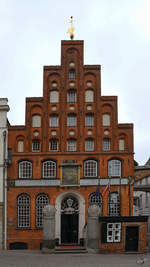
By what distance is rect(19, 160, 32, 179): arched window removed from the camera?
105 ft

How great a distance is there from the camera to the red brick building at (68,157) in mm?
31188

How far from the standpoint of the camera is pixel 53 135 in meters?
32.4

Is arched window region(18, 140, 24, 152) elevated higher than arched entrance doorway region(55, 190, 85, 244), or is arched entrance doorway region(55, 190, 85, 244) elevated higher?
arched window region(18, 140, 24, 152)

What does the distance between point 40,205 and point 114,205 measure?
602cm

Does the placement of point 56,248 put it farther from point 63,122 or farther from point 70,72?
point 70,72

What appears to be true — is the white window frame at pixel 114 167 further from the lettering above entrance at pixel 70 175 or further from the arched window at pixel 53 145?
the arched window at pixel 53 145

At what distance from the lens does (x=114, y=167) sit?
3194cm

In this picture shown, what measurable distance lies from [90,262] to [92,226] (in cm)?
442

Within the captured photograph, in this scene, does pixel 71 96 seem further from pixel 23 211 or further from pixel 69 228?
pixel 69 228

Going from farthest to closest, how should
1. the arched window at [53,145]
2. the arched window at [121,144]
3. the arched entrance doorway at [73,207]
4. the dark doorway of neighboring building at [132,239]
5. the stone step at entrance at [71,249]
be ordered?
the arched window at [53,145]
the arched window at [121,144]
the arched entrance doorway at [73,207]
the dark doorway of neighboring building at [132,239]
the stone step at entrance at [71,249]

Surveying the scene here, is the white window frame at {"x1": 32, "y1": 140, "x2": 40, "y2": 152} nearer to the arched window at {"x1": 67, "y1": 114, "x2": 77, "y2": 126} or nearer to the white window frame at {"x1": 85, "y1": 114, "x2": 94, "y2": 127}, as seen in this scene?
the arched window at {"x1": 67, "y1": 114, "x2": 77, "y2": 126}

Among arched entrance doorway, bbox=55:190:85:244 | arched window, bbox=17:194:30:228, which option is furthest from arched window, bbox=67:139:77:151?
arched window, bbox=17:194:30:228

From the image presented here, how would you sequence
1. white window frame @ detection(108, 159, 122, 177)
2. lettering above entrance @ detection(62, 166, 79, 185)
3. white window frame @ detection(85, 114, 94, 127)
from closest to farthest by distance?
1. lettering above entrance @ detection(62, 166, 79, 185)
2. white window frame @ detection(108, 159, 122, 177)
3. white window frame @ detection(85, 114, 94, 127)

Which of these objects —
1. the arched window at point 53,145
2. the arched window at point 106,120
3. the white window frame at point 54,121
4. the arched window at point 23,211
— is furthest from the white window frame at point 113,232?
the white window frame at point 54,121
